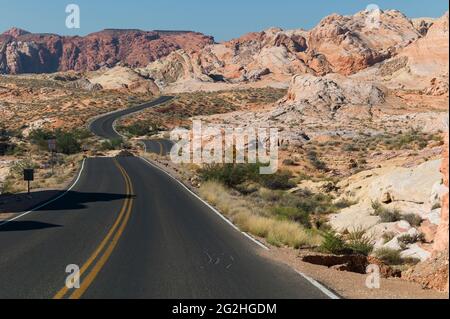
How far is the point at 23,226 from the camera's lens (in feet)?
53.0

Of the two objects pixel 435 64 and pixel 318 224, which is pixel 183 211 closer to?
pixel 318 224

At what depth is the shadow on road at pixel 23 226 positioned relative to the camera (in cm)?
1556

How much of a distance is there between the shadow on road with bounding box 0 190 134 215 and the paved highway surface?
21 cm

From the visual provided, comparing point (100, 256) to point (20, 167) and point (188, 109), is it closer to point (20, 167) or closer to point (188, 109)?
point (20, 167)

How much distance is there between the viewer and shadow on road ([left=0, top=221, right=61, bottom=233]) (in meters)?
15.6

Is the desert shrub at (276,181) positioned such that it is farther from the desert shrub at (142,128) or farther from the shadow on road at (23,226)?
the desert shrub at (142,128)

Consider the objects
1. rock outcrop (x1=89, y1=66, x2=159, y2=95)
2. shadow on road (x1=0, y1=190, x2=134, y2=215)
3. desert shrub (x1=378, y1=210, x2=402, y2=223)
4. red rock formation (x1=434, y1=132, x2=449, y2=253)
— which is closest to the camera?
red rock formation (x1=434, y1=132, x2=449, y2=253)

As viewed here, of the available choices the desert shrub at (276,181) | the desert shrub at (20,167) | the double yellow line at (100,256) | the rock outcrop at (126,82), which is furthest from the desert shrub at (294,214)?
the rock outcrop at (126,82)

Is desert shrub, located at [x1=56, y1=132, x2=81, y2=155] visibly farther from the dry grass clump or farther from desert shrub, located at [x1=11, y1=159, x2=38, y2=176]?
the dry grass clump

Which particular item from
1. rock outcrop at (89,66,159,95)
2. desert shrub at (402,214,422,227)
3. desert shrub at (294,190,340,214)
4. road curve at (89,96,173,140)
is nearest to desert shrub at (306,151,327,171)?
desert shrub at (294,190,340,214)

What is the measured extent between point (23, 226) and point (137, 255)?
22.0 ft

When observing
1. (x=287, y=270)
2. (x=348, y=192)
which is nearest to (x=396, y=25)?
(x=348, y=192)
